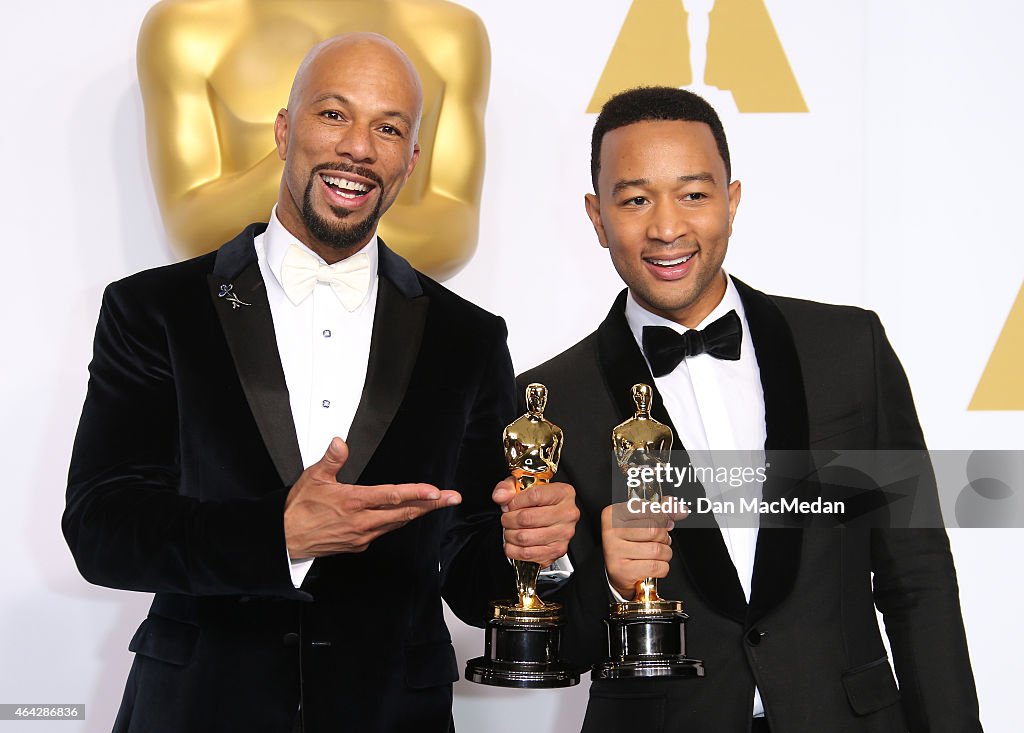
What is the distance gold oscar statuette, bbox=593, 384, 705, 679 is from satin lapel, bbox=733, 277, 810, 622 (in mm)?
148

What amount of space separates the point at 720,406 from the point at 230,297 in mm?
762

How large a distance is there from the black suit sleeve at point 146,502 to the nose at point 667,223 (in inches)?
26.5

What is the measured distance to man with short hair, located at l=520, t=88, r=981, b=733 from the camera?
180 cm

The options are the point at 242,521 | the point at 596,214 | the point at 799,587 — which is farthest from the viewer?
the point at 596,214

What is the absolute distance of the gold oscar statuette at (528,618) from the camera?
1.72 metres

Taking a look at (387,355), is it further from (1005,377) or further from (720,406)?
(1005,377)

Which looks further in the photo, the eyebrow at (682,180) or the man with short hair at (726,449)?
the eyebrow at (682,180)

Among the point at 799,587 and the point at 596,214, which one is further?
the point at 596,214

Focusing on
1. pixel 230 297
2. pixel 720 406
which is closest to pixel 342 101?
pixel 230 297

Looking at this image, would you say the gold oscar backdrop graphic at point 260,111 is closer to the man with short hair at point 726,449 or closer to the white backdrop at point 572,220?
the white backdrop at point 572,220

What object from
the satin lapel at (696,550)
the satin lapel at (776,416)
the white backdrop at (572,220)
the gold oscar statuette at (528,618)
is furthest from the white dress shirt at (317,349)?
the white backdrop at (572,220)

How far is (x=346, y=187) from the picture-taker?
1.95m

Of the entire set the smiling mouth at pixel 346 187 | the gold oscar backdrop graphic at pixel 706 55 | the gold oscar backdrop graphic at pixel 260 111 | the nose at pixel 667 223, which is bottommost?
the nose at pixel 667 223

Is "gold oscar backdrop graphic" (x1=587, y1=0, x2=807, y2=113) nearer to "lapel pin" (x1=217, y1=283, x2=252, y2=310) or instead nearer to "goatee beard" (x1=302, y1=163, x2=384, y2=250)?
"goatee beard" (x1=302, y1=163, x2=384, y2=250)
